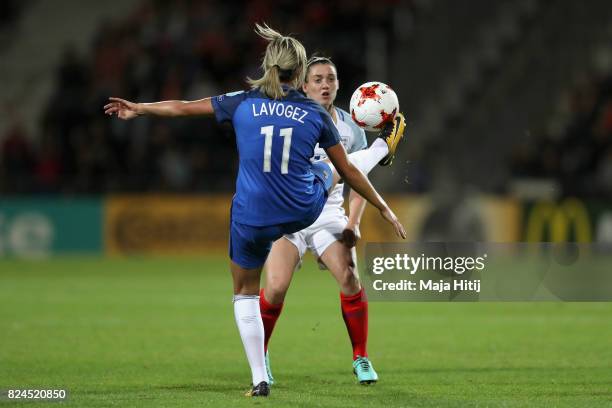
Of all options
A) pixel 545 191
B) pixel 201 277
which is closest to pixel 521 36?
pixel 545 191

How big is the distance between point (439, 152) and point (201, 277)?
6.77 m

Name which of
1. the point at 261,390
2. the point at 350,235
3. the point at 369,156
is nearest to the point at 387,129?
the point at 369,156

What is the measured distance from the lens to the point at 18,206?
2105 centimetres

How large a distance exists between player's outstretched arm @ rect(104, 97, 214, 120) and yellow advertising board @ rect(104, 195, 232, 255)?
1431 centimetres

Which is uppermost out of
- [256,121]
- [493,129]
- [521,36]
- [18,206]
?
[521,36]

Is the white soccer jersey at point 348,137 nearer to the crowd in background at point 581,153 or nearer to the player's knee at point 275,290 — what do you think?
the player's knee at point 275,290

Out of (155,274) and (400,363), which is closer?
(400,363)

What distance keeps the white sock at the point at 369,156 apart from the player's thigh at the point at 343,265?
72cm

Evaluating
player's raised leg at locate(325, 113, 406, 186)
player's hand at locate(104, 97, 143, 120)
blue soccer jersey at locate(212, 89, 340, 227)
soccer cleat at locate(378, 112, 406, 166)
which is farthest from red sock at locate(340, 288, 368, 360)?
player's hand at locate(104, 97, 143, 120)

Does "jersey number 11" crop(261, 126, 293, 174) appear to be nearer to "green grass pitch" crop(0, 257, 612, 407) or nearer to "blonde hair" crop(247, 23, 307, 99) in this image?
"blonde hair" crop(247, 23, 307, 99)

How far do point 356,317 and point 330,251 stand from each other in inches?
19.4

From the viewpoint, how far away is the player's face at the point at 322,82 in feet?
25.5

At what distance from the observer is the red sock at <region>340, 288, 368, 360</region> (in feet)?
25.8

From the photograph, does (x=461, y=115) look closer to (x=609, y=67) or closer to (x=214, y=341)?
(x=609, y=67)
